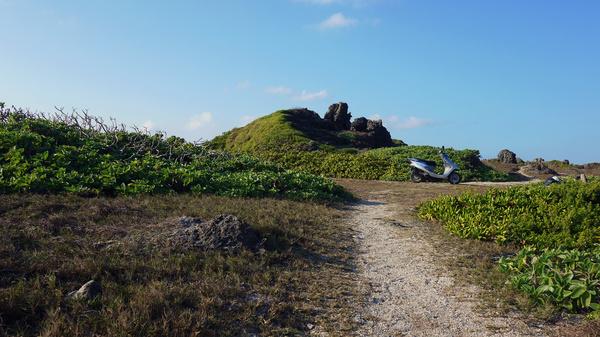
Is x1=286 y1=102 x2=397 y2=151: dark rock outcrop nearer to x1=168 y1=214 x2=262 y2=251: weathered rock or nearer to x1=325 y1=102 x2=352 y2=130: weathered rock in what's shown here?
x1=325 y1=102 x2=352 y2=130: weathered rock

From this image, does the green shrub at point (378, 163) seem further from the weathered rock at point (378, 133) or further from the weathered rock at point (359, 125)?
the weathered rock at point (359, 125)

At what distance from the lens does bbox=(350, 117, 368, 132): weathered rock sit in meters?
38.5

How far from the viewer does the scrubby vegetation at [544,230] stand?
230 inches

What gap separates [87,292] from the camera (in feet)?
16.4

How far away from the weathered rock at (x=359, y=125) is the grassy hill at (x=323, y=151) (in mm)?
1599

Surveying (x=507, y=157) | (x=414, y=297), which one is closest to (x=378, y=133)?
(x=507, y=157)

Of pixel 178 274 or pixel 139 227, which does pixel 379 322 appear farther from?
pixel 139 227

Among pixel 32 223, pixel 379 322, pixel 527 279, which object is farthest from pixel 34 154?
pixel 527 279

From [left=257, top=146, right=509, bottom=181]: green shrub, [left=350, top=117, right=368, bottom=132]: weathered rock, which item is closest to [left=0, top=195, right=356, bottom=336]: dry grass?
[left=257, top=146, right=509, bottom=181]: green shrub

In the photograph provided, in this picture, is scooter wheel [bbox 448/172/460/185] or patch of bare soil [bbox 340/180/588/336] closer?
patch of bare soil [bbox 340/180/588/336]

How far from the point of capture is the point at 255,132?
116 ft

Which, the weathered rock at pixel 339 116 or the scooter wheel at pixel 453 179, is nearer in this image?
the scooter wheel at pixel 453 179

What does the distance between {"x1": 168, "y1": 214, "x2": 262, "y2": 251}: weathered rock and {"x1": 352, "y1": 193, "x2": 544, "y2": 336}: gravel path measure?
1916mm

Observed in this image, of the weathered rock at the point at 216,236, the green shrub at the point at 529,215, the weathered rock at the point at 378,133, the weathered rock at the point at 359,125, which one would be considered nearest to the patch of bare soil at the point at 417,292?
the green shrub at the point at 529,215
